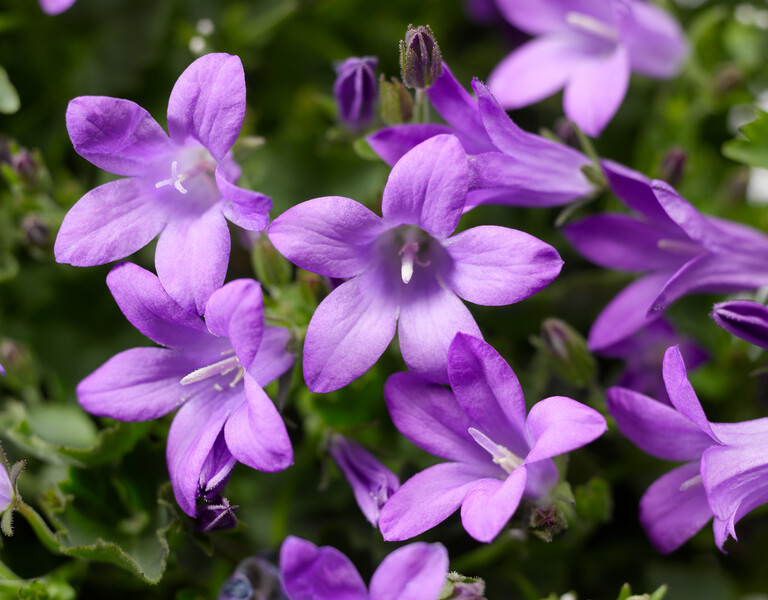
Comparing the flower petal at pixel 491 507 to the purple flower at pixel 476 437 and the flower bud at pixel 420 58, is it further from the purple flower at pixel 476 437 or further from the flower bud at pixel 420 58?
the flower bud at pixel 420 58

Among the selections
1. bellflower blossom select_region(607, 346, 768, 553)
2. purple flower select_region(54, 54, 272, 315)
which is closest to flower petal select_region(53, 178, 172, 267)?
purple flower select_region(54, 54, 272, 315)

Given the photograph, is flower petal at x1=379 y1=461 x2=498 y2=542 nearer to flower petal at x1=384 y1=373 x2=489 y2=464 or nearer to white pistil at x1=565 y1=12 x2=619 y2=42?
flower petal at x1=384 y1=373 x2=489 y2=464

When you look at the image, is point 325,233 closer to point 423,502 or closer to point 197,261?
point 197,261

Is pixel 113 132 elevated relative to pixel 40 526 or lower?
elevated

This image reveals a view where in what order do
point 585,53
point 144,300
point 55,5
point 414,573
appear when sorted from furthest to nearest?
point 585,53
point 55,5
point 144,300
point 414,573

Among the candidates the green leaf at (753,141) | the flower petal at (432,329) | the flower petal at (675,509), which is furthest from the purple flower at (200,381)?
the green leaf at (753,141)

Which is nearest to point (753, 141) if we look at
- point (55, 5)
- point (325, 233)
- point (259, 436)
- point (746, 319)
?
point (746, 319)

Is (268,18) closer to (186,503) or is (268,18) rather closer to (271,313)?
(271,313)

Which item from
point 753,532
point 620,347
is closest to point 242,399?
point 620,347
